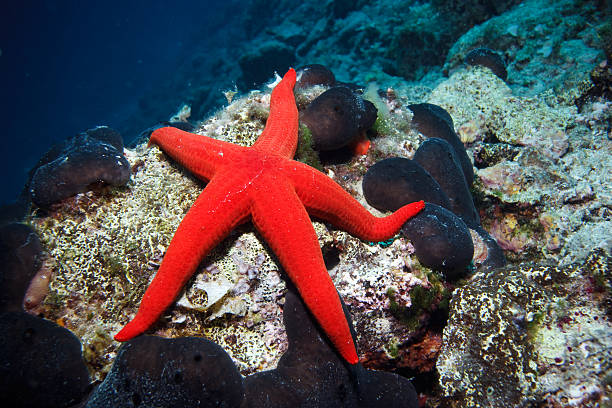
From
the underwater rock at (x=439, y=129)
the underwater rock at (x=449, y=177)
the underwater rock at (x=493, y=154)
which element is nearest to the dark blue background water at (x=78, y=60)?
the underwater rock at (x=439, y=129)

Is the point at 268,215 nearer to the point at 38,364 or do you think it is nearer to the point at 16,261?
the point at 38,364

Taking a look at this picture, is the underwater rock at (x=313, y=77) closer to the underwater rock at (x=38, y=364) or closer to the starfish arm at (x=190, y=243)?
the starfish arm at (x=190, y=243)

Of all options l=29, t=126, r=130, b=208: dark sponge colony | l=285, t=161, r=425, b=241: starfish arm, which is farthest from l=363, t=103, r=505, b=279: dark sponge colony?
l=29, t=126, r=130, b=208: dark sponge colony

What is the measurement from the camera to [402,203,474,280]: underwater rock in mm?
3137

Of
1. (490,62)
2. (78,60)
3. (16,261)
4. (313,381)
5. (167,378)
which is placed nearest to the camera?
(167,378)

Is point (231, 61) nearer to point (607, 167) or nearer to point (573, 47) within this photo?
point (573, 47)

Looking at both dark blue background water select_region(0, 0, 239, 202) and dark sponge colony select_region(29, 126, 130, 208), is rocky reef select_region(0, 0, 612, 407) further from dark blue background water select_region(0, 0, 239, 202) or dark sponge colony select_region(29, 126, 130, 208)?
Answer: dark blue background water select_region(0, 0, 239, 202)

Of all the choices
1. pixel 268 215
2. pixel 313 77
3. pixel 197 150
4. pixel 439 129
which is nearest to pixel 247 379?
pixel 268 215

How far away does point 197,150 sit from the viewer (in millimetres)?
3139

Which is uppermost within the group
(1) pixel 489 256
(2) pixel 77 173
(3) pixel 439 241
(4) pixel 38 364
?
(2) pixel 77 173

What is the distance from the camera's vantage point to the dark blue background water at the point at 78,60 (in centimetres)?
5212

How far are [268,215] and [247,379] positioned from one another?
4.84 ft

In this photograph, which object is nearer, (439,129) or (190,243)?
(190,243)

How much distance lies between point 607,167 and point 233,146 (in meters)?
6.42
